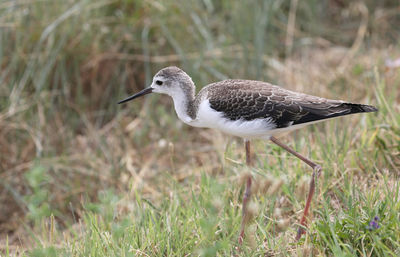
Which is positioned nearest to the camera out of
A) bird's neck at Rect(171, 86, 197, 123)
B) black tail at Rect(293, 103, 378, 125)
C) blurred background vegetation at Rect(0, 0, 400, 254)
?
black tail at Rect(293, 103, 378, 125)

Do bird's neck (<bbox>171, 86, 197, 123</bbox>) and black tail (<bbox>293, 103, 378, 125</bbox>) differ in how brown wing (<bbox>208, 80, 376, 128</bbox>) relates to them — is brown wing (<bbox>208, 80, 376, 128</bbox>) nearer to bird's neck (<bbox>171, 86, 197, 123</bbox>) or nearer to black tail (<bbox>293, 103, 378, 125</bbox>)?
black tail (<bbox>293, 103, 378, 125</bbox>)

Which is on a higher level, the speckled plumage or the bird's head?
the bird's head

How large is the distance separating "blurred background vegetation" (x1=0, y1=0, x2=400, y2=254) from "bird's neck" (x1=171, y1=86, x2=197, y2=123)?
56.1 inches

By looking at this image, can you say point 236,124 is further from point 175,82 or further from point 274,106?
point 175,82

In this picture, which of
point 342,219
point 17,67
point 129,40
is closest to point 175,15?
point 129,40

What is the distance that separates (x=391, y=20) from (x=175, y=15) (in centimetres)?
333

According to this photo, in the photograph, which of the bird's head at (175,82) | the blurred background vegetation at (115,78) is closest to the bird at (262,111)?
the bird's head at (175,82)

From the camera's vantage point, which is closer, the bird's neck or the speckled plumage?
the speckled plumage

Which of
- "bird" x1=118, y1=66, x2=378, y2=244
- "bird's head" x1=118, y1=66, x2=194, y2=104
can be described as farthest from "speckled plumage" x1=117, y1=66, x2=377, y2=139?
"bird's head" x1=118, y1=66, x2=194, y2=104

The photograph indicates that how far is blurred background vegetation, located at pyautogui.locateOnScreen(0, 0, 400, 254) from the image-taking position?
18.2 feet

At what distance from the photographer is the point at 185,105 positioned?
385 cm

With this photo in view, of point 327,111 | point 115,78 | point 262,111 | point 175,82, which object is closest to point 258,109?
point 262,111

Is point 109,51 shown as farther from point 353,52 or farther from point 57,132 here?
point 353,52

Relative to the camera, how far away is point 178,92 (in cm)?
388
